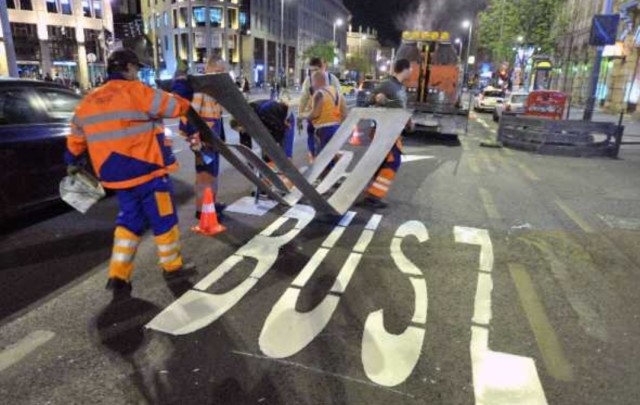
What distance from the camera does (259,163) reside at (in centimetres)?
551

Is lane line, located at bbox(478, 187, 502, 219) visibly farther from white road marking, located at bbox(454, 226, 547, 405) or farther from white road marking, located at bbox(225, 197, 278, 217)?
white road marking, located at bbox(225, 197, 278, 217)

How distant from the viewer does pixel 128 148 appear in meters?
3.55

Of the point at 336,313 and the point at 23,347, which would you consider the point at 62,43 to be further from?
the point at 336,313

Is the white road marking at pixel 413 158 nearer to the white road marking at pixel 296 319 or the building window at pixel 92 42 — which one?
the white road marking at pixel 296 319

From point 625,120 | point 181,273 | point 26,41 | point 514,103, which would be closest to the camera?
point 181,273

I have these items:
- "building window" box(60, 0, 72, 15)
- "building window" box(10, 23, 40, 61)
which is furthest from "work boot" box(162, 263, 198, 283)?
"building window" box(60, 0, 72, 15)

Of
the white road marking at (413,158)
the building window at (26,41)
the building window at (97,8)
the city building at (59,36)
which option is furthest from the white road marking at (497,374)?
the building window at (97,8)

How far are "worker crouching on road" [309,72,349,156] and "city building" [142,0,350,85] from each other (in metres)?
48.7

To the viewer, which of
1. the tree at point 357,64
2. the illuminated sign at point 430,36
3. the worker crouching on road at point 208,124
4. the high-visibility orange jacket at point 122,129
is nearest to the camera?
the high-visibility orange jacket at point 122,129

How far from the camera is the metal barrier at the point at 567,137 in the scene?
11445 mm

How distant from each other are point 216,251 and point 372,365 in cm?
229

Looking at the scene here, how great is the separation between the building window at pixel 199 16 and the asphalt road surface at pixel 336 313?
211 feet

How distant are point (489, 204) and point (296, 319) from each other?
4215mm

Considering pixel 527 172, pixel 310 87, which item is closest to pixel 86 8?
pixel 310 87
